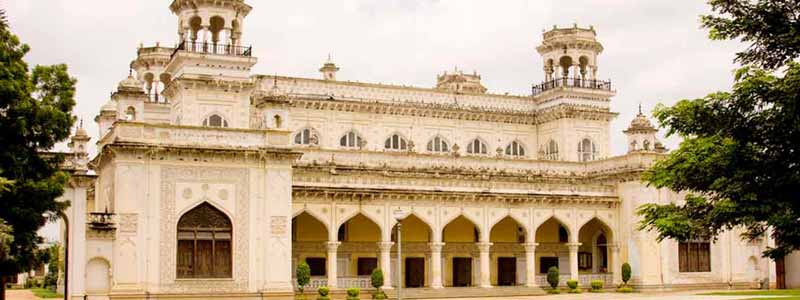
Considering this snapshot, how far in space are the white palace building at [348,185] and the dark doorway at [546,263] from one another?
0.25 ft

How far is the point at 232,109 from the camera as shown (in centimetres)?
4616

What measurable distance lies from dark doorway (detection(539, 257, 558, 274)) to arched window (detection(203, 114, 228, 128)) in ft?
59.5

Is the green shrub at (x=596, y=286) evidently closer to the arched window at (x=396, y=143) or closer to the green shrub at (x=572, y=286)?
the green shrub at (x=572, y=286)

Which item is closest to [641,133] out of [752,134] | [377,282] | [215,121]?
[377,282]

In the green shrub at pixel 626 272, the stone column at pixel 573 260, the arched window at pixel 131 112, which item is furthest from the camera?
the stone column at pixel 573 260

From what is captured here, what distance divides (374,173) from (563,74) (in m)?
17.0

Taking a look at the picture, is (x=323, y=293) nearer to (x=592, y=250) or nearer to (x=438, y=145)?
(x=438, y=145)

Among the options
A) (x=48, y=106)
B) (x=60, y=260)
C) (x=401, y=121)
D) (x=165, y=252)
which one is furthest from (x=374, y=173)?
(x=48, y=106)

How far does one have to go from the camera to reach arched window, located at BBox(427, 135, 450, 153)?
177 ft

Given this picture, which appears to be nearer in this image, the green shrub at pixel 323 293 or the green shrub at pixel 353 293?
the green shrub at pixel 323 293

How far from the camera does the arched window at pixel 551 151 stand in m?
56.5

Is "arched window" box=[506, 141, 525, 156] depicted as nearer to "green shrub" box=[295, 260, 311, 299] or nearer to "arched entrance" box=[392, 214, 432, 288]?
"arched entrance" box=[392, 214, 432, 288]

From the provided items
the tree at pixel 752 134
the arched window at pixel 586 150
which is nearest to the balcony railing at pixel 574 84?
the arched window at pixel 586 150

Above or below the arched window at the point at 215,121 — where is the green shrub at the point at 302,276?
below
